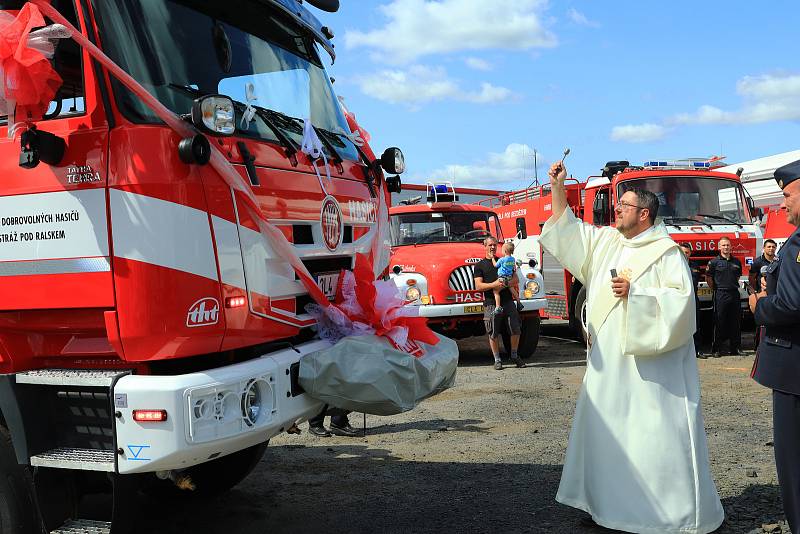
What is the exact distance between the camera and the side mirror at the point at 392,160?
5.06 metres

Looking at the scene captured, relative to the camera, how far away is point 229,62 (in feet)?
12.8

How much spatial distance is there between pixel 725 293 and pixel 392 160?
8303 mm

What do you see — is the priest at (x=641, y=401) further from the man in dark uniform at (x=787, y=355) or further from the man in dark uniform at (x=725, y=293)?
the man in dark uniform at (x=725, y=293)

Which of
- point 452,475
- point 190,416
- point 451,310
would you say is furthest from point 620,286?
point 451,310

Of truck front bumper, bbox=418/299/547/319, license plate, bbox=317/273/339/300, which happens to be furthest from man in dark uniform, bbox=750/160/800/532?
truck front bumper, bbox=418/299/547/319

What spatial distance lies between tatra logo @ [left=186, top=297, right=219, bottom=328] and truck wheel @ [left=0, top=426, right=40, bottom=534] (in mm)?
1046

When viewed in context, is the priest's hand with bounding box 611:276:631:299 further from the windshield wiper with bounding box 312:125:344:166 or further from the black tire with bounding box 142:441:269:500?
the black tire with bounding box 142:441:269:500

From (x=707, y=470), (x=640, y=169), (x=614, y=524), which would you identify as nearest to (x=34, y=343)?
(x=614, y=524)

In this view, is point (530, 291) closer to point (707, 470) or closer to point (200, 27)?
point (707, 470)

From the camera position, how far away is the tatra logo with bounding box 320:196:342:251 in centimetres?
412

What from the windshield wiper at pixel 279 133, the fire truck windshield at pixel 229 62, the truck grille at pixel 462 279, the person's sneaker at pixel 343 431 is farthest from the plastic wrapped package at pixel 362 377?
the truck grille at pixel 462 279

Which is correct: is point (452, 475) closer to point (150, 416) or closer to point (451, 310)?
point (150, 416)

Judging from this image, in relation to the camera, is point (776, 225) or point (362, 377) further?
point (776, 225)

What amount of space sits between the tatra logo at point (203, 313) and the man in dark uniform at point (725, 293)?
9.87 m
